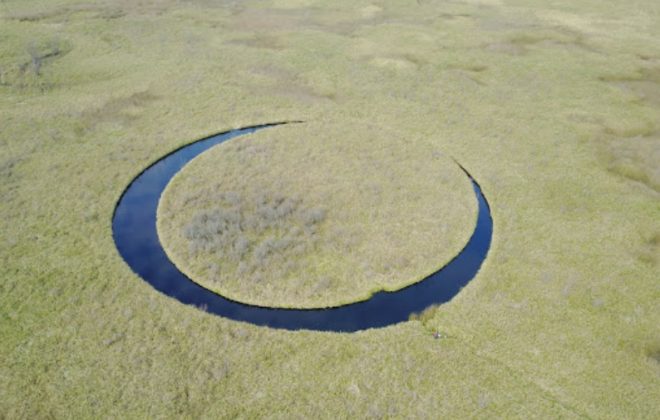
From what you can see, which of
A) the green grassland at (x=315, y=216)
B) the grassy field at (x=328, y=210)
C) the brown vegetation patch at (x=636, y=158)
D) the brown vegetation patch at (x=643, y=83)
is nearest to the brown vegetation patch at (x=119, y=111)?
the grassy field at (x=328, y=210)

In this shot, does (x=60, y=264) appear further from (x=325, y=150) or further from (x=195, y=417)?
(x=325, y=150)

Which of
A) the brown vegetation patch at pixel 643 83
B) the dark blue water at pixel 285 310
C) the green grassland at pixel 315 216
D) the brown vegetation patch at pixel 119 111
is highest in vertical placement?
the brown vegetation patch at pixel 119 111

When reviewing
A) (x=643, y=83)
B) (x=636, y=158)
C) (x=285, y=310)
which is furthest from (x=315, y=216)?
(x=643, y=83)

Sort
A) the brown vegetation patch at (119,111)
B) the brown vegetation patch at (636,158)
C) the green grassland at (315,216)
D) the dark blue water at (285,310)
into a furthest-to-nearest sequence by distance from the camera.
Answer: the brown vegetation patch at (119,111) < the brown vegetation patch at (636,158) < the green grassland at (315,216) < the dark blue water at (285,310)

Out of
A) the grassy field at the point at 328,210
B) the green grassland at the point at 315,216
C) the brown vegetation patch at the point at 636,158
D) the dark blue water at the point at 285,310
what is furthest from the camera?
the brown vegetation patch at the point at 636,158

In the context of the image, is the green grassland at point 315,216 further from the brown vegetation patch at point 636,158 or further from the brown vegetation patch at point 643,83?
the brown vegetation patch at point 643,83

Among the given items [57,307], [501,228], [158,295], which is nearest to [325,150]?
[501,228]

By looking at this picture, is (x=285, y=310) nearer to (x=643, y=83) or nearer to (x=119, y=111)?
(x=119, y=111)
